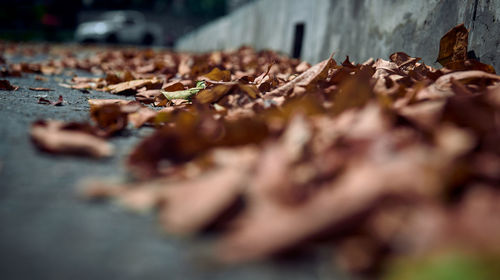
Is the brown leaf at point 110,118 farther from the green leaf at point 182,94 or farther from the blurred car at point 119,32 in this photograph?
the blurred car at point 119,32

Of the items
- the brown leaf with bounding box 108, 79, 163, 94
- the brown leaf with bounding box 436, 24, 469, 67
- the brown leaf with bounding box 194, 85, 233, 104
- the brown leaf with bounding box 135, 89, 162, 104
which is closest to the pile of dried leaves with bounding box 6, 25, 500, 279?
the brown leaf with bounding box 194, 85, 233, 104

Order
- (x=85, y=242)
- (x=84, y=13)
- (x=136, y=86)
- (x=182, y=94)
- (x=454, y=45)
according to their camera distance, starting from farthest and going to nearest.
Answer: (x=84, y=13) < (x=136, y=86) < (x=182, y=94) < (x=454, y=45) < (x=85, y=242)

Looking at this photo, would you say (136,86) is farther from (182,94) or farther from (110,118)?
(110,118)

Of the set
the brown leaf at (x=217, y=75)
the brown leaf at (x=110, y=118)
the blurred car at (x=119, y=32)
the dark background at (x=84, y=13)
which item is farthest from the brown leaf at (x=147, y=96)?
the dark background at (x=84, y=13)

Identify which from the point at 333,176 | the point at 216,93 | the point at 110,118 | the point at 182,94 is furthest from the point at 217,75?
the point at 333,176

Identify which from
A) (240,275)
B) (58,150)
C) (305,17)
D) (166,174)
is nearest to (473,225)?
(240,275)

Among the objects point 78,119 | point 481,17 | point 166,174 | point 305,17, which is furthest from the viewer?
point 305,17

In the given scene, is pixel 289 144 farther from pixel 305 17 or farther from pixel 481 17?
pixel 305 17
